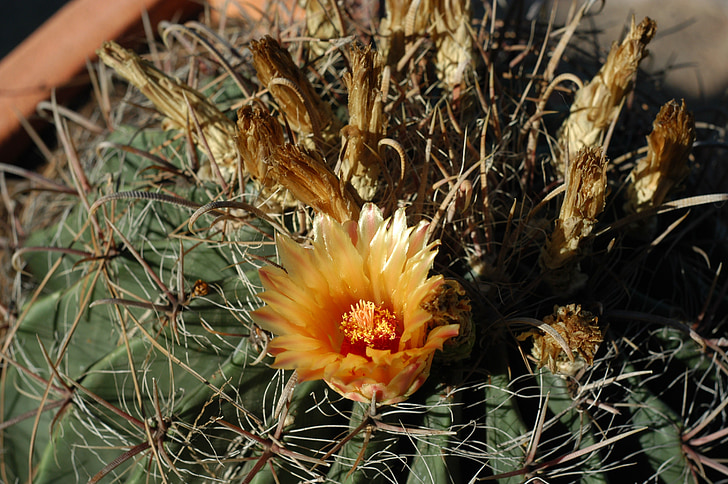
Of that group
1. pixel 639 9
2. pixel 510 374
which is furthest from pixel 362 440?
pixel 639 9

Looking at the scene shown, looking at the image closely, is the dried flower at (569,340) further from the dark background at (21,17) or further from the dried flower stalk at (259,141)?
the dark background at (21,17)

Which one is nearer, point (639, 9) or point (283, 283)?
point (283, 283)

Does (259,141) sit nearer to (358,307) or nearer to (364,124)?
(364,124)

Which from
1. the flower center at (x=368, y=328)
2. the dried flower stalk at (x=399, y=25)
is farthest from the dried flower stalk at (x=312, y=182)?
the dried flower stalk at (x=399, y=25)

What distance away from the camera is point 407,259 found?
0.80 m

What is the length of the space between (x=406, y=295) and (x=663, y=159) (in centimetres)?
52

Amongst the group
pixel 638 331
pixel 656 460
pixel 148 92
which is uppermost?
pixel 148 92

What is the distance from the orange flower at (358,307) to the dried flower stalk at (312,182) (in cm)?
4

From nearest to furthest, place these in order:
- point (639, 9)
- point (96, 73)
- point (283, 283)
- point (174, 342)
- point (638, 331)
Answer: point (283, 283) < point (174, 342) < point (638, 331) < point (96, 73) < point (639, 9)

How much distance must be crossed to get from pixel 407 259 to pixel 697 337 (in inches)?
22.4

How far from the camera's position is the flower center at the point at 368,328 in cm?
84

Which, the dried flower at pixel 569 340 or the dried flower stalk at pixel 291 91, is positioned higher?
the dried flower stalk at pixel 291 91

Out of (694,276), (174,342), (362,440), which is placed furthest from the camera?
(694,276)

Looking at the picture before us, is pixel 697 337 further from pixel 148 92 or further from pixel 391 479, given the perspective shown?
pixel 148 92
